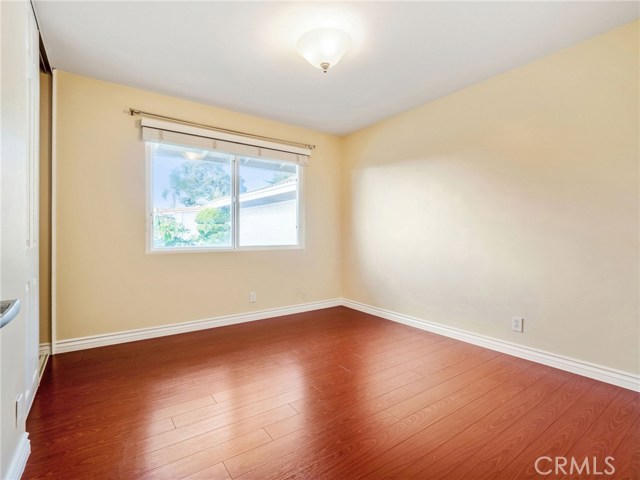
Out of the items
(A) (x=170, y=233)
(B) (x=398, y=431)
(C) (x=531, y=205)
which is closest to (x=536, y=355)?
(C) (x=531, y=205)

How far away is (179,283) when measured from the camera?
3.26 meters

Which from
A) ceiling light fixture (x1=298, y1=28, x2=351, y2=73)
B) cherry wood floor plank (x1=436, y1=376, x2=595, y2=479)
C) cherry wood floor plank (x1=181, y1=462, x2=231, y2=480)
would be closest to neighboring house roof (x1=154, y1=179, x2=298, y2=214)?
ceiling light fixture (x1=298, y1=28, x2=351, y2=73)

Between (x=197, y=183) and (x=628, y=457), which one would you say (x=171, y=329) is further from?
(x=628, y=457)

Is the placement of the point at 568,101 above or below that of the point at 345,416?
above

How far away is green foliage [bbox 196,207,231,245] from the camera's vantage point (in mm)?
3424

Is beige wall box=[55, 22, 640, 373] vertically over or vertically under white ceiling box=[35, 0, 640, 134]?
under

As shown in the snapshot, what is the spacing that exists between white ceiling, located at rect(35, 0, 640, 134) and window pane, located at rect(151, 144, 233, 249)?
0.65 m

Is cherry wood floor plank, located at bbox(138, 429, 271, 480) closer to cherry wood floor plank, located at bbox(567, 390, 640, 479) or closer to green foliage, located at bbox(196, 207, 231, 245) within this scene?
cherry wood floor plank, located at bbox(567, 390, 640, 479)

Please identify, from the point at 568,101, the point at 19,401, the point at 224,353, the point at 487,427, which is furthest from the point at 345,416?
the point at 568,101

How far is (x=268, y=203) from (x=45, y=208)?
7.10 ft

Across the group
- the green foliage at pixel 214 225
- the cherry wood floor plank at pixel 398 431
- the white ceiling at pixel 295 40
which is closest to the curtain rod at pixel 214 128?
the white ceiling at pixel 295 40

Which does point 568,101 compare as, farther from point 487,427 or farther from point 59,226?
point 59,226

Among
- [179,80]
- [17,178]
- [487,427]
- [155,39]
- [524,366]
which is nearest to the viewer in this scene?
[17,178]

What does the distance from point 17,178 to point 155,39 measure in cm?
147
